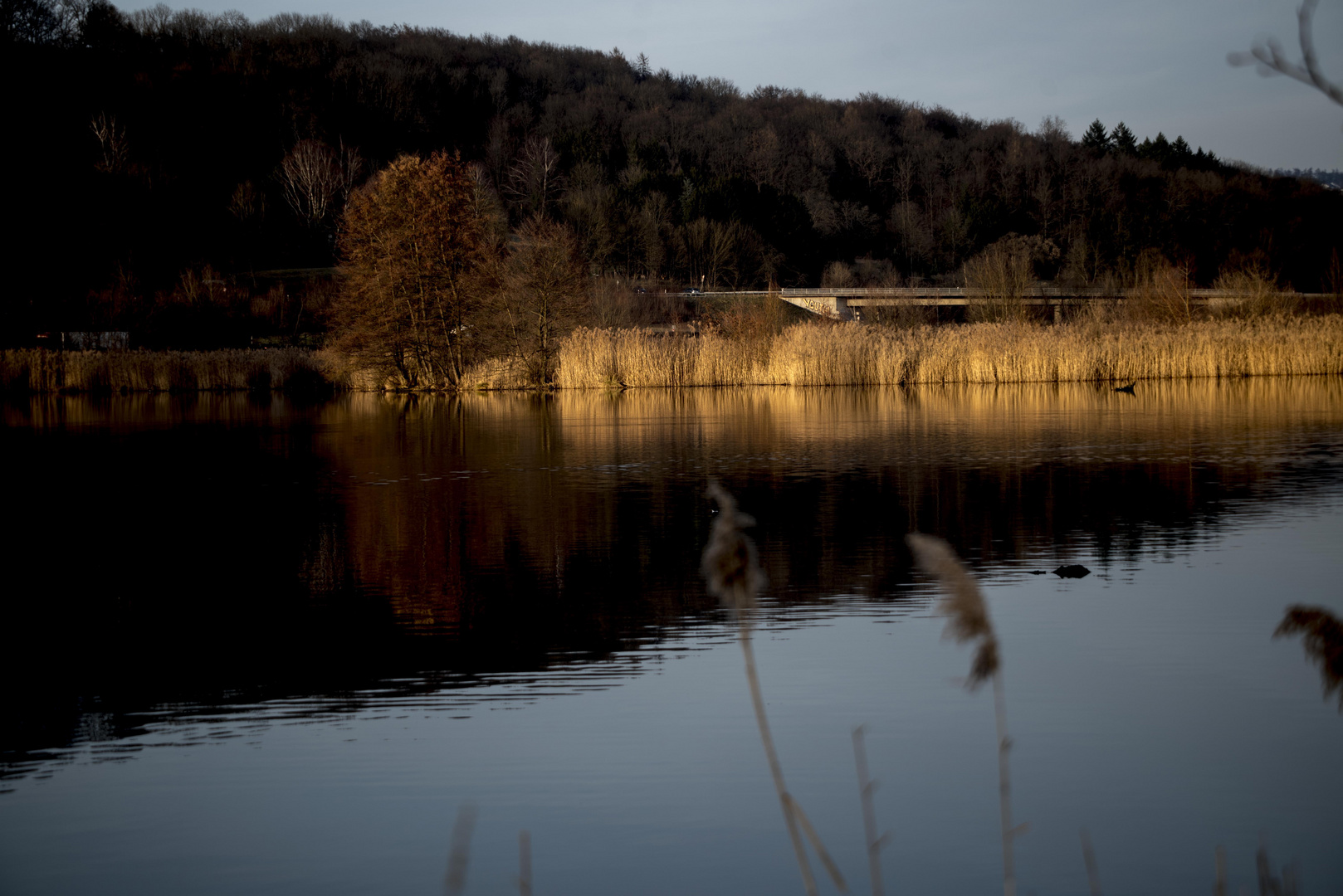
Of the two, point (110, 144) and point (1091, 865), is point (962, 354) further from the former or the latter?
point (110, 144)

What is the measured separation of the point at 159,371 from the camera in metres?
37.3

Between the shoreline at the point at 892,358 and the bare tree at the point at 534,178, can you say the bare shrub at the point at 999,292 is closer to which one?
the shoreline at the point at 892,358

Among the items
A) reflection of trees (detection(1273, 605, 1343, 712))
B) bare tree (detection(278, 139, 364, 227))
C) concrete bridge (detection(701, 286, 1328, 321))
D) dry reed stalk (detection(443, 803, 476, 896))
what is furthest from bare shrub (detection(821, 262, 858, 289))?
reflection of trees (detection(1273, 605, 1343, 712))

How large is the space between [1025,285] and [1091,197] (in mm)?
62130

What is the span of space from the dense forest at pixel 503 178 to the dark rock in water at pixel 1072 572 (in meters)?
44.2

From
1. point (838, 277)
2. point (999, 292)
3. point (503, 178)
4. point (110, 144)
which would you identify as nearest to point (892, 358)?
point (999, 292)

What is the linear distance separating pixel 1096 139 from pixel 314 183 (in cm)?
7318

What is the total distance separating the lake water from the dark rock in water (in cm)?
7

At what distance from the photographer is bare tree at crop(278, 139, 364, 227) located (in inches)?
2992

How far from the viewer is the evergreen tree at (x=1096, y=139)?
364ft

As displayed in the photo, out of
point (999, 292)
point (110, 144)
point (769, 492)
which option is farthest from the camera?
point (110, 144)

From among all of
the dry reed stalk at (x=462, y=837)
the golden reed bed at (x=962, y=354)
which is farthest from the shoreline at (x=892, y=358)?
the dry reed stalk at (x=462, y=837)

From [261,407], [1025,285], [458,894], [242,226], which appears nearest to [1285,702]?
[458,894]

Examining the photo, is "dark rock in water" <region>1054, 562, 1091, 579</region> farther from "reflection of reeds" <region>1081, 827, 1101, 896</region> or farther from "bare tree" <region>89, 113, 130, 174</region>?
"bare tree" <region>89, 113, 130, 174</region>
